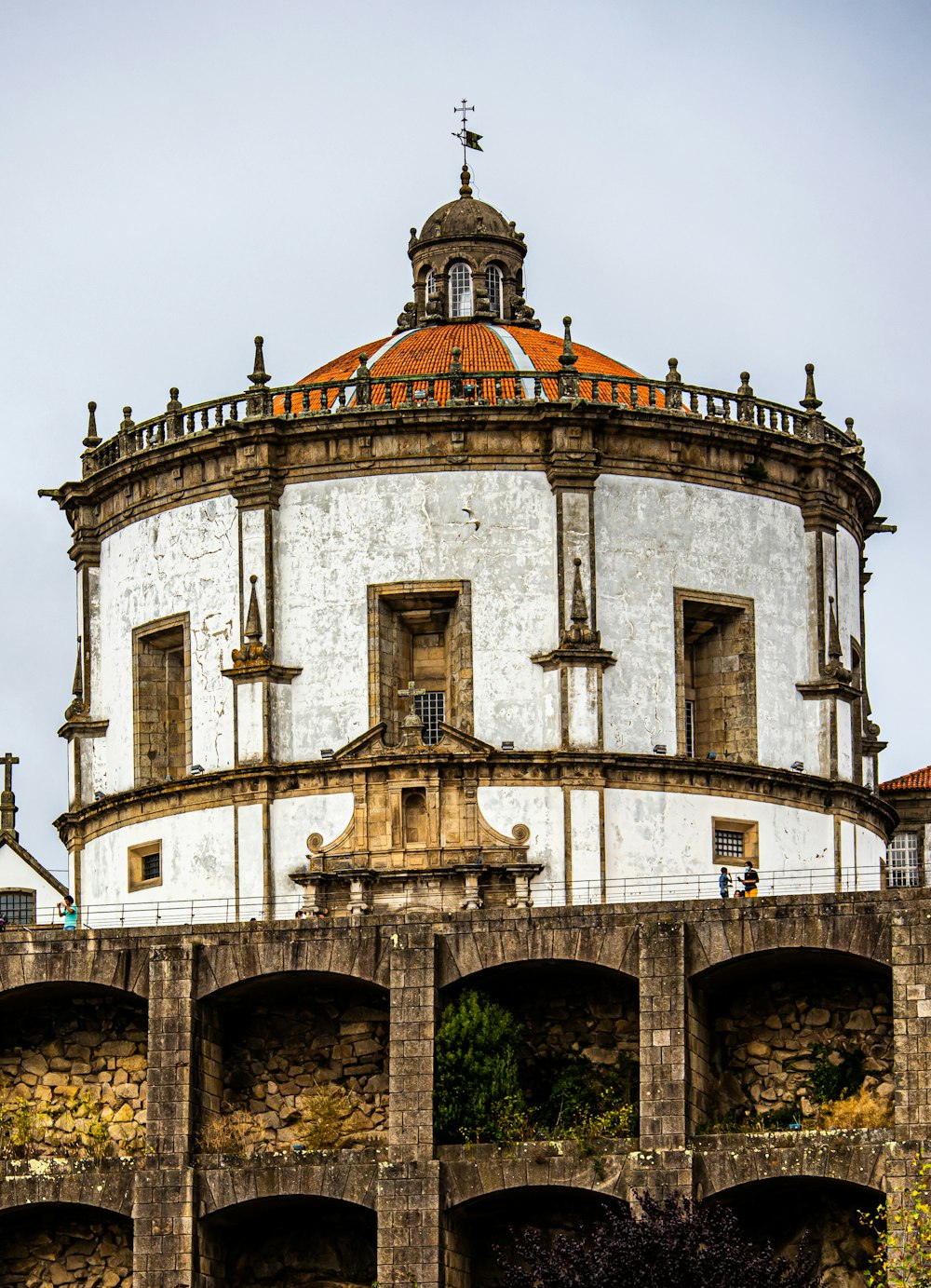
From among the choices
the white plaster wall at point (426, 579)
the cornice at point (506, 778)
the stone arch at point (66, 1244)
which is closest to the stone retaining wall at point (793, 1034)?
the cornice at point (506, 778)

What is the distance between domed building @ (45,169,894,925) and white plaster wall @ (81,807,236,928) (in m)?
0.09

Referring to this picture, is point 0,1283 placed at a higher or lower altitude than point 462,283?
lower

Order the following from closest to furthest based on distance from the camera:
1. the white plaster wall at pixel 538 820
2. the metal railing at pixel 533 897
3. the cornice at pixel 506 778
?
the metal railing at pixel 533 897
the white plaster wall at pixel 538 820
the cornice at pixel 506 778

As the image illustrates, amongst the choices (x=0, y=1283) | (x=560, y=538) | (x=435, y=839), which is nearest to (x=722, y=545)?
(x=560, y=538)

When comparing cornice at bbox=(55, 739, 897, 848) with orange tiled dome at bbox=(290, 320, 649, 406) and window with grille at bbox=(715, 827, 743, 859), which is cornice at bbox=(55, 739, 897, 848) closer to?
window with grille at bbox=(715, 827, 743, 859)

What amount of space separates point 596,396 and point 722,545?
4424 mm

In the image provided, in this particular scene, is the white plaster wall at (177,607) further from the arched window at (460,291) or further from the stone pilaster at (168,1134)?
the stone pilaster at (168,1134)

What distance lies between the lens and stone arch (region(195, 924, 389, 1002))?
68938 millimetres

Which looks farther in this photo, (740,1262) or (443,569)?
(443,569)

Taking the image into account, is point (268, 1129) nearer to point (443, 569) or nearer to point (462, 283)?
point (443, 569)

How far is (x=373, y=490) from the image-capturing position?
262 ft

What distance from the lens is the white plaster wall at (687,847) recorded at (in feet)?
254

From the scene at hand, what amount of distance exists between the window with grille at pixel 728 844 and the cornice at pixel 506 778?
2.77ft

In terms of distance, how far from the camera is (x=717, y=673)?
81.0 meters
